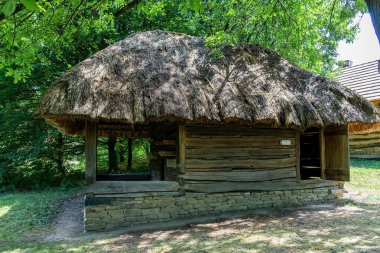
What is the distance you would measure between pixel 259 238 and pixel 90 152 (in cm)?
370

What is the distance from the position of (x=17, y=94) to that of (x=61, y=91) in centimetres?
768

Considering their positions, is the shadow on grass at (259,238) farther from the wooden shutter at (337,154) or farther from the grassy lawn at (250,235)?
the wooden shutter at (337,154)

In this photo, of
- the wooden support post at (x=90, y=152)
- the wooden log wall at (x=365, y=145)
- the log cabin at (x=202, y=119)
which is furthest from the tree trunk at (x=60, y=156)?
the wooden log wall at (x=365, y=145)

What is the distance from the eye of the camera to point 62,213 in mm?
8297

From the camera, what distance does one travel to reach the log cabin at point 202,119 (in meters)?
6.52

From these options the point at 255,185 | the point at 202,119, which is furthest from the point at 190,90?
the point at 255,185

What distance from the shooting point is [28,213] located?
8.30 metres

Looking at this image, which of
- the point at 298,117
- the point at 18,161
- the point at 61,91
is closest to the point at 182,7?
the point at 61,91

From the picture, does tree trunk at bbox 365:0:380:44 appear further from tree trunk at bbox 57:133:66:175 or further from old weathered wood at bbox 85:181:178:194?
tree trunk at bbox 57:133:66:175

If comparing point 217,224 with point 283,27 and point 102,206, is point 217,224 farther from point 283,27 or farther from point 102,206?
point 283,27

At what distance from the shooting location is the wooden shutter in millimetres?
8570

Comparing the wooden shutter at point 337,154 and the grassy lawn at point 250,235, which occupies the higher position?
the wooden shutter at point 337,154

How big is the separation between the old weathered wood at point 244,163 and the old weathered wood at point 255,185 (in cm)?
38

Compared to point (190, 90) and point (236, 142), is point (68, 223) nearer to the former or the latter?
point (190, 90)
